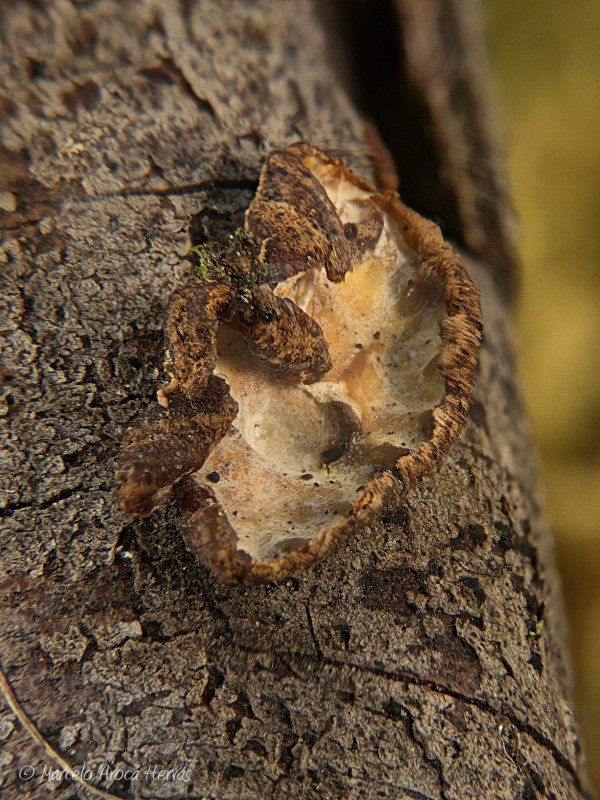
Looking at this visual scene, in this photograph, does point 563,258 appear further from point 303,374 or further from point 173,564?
point 173,564

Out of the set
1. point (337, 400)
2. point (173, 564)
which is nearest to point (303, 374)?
point (337, 400)

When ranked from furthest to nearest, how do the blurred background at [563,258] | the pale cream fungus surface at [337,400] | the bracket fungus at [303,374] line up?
the blurred background at [563,258] < the pale cream fungus surface at [337,400] < the bracket fungus at [303,374]

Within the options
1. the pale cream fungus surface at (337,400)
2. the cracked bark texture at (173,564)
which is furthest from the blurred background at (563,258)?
the pale cream fungus surface at (337,400)

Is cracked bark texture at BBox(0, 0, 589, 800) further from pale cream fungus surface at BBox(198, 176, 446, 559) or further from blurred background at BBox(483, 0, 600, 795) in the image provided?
blurred background at BBox(483, 0, 600, 795)

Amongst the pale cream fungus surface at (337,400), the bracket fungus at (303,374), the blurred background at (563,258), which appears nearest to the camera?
the bracket fungus at (303,374)

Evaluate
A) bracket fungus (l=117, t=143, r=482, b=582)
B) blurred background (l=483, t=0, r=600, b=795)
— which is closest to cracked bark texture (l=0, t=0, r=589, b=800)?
bracket fungus (l=117, t=143, r=482, b=582)

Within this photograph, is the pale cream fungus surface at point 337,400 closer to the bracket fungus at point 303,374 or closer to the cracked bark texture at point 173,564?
the bracket fungus at point 303,374

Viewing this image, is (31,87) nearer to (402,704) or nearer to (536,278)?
(402,704)
